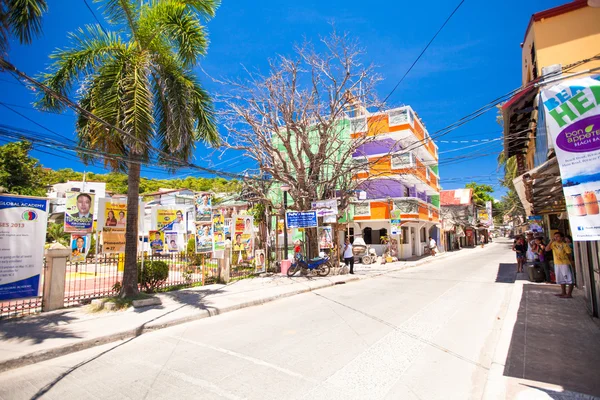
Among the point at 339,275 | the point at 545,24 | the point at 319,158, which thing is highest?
the point at 545,24

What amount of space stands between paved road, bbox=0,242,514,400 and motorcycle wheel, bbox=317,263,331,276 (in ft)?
26.2

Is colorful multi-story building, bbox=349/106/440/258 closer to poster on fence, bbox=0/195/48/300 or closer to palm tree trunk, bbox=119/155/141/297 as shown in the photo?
palm tree trunk, bbox=119/155/141/297

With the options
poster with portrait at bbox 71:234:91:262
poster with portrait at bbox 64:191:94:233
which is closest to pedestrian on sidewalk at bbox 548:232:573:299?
poster with portrait at bbox 64:191:94:233

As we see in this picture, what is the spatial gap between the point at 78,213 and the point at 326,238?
39.7 feet

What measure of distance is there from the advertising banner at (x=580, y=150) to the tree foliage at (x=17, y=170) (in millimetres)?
31039

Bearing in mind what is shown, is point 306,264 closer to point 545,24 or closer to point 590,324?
point 590,324

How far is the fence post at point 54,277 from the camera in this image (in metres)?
9.02

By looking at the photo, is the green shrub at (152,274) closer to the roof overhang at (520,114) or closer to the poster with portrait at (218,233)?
the poster with portrait at (218,233)

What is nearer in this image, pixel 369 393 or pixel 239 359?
pixel 369 393

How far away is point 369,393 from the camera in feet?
14.0

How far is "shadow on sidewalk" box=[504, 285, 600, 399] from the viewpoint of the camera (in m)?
4.55

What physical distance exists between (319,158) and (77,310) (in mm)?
12483

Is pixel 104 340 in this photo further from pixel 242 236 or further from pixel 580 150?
pixel 242 236

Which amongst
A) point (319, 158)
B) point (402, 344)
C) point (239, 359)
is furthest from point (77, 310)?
point (319, 158)
